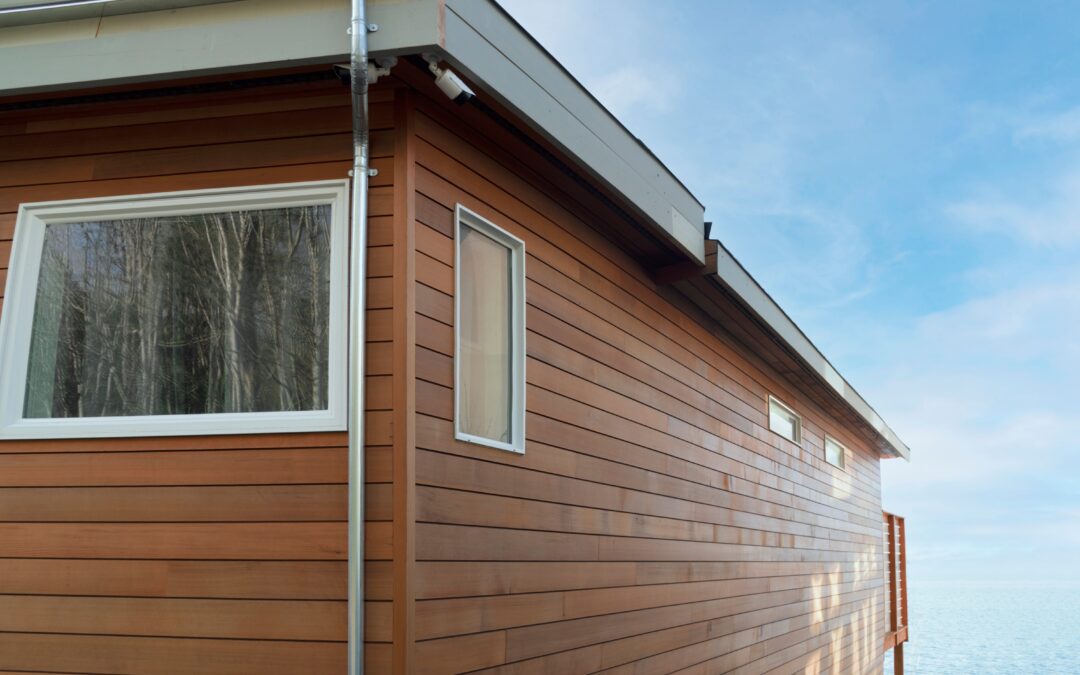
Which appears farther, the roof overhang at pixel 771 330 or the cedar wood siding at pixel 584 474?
the roof overhang at pixel 771 330

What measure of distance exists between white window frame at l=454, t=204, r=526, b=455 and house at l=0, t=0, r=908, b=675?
0.01 meters

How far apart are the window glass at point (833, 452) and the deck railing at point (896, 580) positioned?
3.52m

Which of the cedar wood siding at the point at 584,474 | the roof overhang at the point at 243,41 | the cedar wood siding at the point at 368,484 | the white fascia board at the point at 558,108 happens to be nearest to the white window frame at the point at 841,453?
the cedar wood siding at the point at 584,474

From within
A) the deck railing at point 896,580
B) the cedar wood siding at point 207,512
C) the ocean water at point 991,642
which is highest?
the cedar wood siding at point 207,512

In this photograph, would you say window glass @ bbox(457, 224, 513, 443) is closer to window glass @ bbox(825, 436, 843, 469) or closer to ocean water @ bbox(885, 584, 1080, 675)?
window glass @ bbox(825, 436, 843, 469)

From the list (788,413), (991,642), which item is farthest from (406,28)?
(991,642)

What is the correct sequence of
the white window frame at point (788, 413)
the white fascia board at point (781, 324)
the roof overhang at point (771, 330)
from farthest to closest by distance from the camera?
the white window frame at point (788, 413) → the white fascia board at point (781, 324) → the roof overhang at point (771, 330)

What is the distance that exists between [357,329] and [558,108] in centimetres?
133

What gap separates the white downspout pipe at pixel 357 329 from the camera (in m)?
3.25

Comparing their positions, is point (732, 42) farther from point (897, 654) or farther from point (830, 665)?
point (830, 665)

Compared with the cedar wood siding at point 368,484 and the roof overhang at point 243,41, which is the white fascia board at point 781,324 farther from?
the roof overhang at point 243,41

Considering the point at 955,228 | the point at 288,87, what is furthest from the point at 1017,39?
the point at 288,87

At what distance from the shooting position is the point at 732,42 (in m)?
37.8

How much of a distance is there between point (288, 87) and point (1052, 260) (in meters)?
49.3
